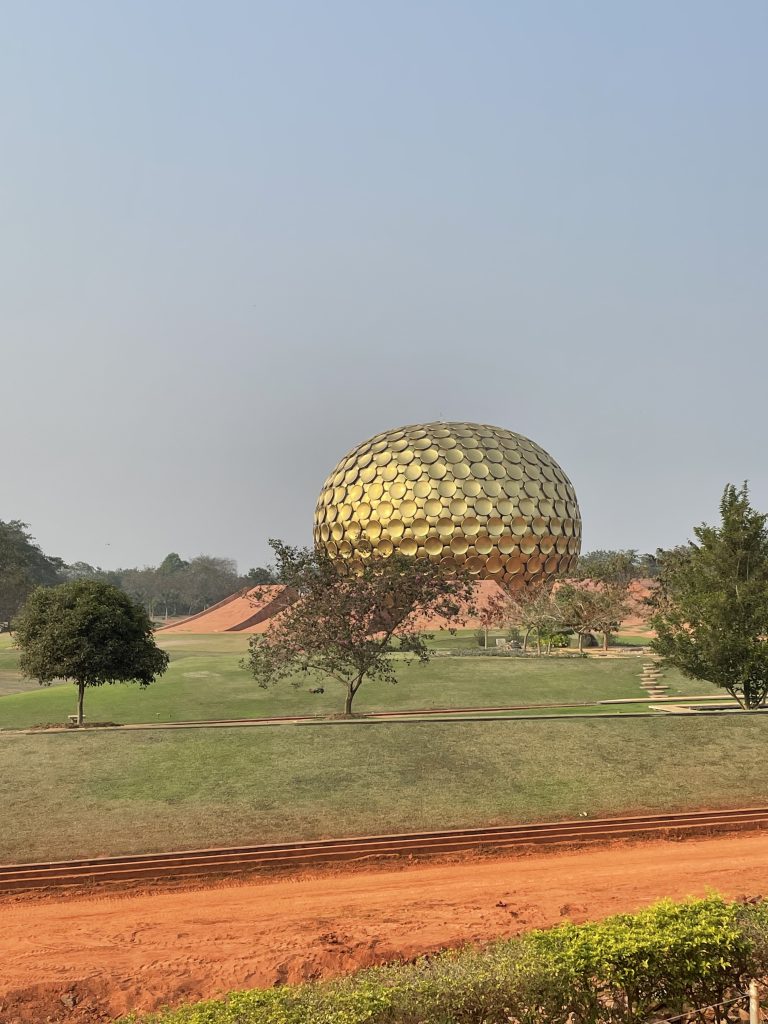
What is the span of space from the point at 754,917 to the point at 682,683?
74.9ft

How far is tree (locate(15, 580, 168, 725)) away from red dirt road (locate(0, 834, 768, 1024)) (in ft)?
35.0

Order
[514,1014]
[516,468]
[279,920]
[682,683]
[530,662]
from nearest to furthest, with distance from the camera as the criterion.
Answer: [514,1014], [279,920], [682,683], [530,662], [516,468]

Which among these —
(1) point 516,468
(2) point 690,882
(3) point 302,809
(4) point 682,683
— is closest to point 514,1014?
(2) point 690,882

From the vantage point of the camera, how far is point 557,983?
673 centimetres

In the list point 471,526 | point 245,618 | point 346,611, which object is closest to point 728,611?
point 346,611

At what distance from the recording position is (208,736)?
17.0m

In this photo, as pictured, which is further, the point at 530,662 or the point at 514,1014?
the point at 530,662

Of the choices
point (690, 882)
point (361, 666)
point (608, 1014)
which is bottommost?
point (690, 882)

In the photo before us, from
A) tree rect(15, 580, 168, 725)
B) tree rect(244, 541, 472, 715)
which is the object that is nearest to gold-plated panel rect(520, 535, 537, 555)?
tree rect(244, 541, 472, 715)

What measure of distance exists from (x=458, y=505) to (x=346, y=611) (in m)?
27.5

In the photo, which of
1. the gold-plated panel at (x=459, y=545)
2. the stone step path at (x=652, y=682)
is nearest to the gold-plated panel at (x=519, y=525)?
Result: the gold-plated panel at (x=459, y=545)

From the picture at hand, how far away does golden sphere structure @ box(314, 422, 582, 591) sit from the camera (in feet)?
162

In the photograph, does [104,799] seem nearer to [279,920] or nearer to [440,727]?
[279,920]

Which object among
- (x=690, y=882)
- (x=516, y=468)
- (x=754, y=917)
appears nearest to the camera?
(x=754, y=917)
